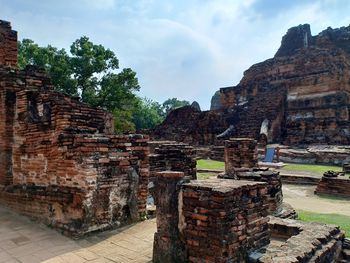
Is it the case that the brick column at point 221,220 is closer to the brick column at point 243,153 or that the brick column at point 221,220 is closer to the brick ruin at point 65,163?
the brick ruin at point 65,163

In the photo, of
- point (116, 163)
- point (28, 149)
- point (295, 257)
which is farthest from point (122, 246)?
point (28, 149)

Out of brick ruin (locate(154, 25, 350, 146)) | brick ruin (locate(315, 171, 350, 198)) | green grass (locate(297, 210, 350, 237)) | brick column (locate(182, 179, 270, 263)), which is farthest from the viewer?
brick ruin (locate(154, 25, 350, 146))

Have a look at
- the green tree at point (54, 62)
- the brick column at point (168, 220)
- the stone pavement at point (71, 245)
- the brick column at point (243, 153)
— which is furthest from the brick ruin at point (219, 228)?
the green tree at point (54, 62)

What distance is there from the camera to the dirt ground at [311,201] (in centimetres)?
708

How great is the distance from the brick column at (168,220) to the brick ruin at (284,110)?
1613cm

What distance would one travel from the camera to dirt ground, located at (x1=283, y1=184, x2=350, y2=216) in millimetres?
7078

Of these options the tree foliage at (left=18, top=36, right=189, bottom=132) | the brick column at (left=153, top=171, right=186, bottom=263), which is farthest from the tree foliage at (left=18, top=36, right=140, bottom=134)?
the brick column at (left=153, top=171, right=186, bottom=263)

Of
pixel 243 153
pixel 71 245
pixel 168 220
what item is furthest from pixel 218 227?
pixel 243 153

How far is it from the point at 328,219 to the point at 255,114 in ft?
56.2

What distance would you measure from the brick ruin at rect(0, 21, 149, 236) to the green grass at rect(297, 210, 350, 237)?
3.04 m

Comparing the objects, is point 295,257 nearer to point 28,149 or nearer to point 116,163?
point 116,163

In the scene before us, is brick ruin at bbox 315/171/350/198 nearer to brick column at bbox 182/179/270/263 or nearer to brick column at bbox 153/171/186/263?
brick column at bbox 182/179/270/263

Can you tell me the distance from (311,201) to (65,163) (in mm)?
5936

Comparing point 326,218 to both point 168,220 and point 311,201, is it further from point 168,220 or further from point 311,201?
point 168,220
